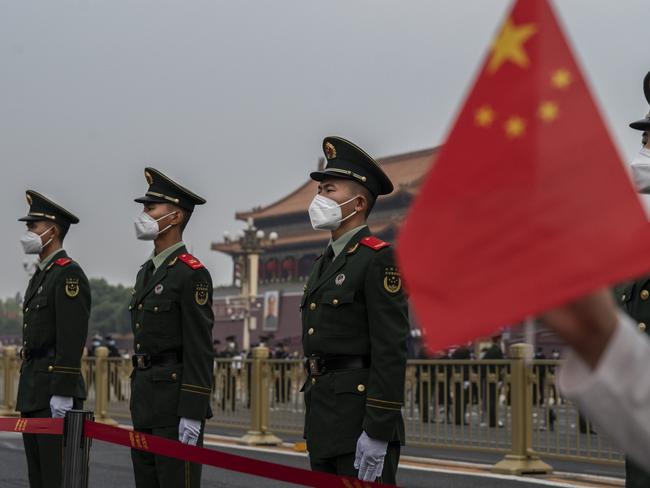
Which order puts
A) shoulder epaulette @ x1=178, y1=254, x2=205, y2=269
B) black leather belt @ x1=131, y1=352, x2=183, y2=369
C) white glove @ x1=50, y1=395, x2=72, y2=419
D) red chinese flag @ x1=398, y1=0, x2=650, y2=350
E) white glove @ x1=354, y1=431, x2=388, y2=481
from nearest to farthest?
red chinese flag @ x1=398, y1=0, x2=650, y2=350 → white glove @ x1=354, y1=431, x2=388, y2=481 → black leather belt @ x1=131, y1=352, x2=183, y2=369 → shoulder epaulette @ x1=178, y1=254, x2=205, y2=269 → white glove @ x1=50, y1=395, x2=72, y2=419

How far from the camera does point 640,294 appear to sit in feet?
12.4

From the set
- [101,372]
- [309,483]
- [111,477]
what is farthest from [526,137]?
[101,372]

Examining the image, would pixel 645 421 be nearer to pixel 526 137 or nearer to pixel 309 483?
pixel 526 137

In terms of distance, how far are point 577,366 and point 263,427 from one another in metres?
11.8

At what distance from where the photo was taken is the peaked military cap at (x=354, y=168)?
178 inches

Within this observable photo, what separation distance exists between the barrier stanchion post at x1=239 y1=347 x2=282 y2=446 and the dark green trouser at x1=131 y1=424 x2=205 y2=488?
25.8 ft

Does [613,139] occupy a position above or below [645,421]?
above

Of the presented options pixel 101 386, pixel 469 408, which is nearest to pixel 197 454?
pixel 469 408

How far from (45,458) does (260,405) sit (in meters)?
7.35

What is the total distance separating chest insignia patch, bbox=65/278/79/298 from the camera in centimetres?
602

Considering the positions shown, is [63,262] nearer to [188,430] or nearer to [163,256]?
[163,256]

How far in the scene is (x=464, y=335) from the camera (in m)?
1.31

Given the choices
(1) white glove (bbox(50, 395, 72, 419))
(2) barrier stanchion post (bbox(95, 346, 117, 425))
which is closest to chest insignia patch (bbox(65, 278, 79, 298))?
(1) white glove (bbox(50, 395, 72, 419))

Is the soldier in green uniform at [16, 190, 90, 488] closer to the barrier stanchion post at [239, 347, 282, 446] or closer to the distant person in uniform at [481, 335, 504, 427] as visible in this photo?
the distant person in uniform at [481, 335, 504, 427]
